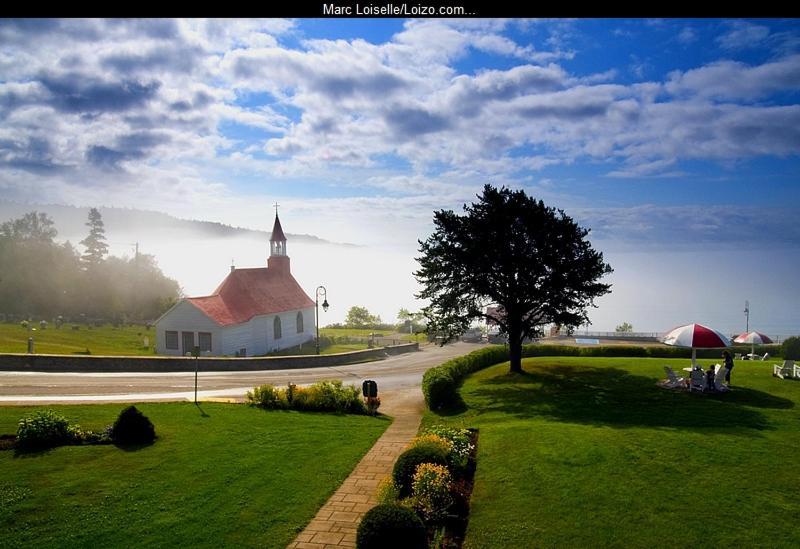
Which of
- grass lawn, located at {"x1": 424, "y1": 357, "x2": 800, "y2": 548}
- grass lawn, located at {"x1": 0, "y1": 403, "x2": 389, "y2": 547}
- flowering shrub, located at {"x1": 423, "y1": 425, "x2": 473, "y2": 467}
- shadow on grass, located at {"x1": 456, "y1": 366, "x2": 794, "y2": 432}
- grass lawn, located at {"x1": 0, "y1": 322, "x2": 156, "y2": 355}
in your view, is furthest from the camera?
grass lawn, located at {"x1": 0, "y1": 322, "x2": 156, "y2": 355}

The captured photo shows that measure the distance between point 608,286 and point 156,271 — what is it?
3217 inches

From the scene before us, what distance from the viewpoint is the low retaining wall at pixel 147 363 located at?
33188 millimetres

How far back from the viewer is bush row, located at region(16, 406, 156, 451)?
1595cm

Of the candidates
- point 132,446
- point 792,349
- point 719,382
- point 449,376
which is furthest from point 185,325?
point 792,349

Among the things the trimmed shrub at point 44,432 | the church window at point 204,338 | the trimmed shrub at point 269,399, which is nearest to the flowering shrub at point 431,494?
the trimmed shrub at point 44,432

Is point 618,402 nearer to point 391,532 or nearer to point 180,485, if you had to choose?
point 391,532

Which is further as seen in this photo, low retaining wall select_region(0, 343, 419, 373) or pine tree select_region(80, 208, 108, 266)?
pine tree select_region(80, 208, 108, 266)

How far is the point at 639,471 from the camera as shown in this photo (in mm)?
13695

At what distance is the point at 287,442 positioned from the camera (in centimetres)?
1734

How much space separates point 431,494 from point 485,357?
26047 mm

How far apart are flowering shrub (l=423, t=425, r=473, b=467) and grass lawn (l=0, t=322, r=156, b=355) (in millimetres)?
38407

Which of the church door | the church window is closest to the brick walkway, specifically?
the church window

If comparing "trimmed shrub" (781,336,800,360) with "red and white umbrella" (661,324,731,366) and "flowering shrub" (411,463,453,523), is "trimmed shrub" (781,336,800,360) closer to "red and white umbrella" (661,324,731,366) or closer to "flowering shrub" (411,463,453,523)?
"red and white umbrella" (661,324,731,366)

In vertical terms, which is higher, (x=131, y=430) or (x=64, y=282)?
(x=64, y=282)
